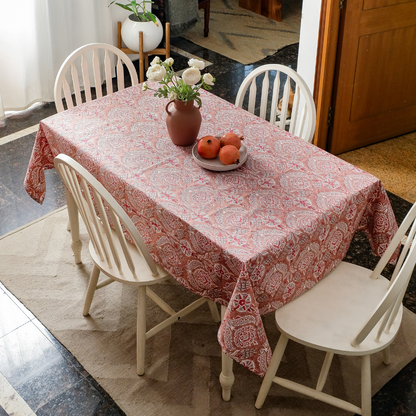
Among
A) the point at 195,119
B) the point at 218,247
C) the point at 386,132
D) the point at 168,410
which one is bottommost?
the point at 168,410

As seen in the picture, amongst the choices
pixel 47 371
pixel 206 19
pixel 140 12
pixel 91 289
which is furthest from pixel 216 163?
pixel 206 19

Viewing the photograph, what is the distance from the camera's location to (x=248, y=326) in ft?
5.20

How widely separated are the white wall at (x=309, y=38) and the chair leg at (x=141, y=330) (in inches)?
72.0

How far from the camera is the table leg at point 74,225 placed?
7.34 feet

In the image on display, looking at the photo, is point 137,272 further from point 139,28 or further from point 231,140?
point 139,28

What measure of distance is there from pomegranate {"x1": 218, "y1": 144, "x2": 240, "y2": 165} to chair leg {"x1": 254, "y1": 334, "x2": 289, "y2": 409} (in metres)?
0.61

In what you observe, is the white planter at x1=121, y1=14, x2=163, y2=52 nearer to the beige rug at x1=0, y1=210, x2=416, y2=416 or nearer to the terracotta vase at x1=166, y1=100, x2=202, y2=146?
the beige rug at x1=0, y1=210, x2=416, y2=416

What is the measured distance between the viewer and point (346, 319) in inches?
67.4

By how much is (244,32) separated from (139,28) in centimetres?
151

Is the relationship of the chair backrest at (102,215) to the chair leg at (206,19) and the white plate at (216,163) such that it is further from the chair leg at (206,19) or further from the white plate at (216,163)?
the chair leg at (206,19)

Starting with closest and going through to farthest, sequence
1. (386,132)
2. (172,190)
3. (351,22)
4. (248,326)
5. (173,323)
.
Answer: (248,326)
(172,190)
(173,323)
(351,22)
(386,132)

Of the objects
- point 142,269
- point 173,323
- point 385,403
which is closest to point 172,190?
point 142,269

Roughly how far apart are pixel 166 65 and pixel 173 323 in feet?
3.35

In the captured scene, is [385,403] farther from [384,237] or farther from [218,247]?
[218,247]
